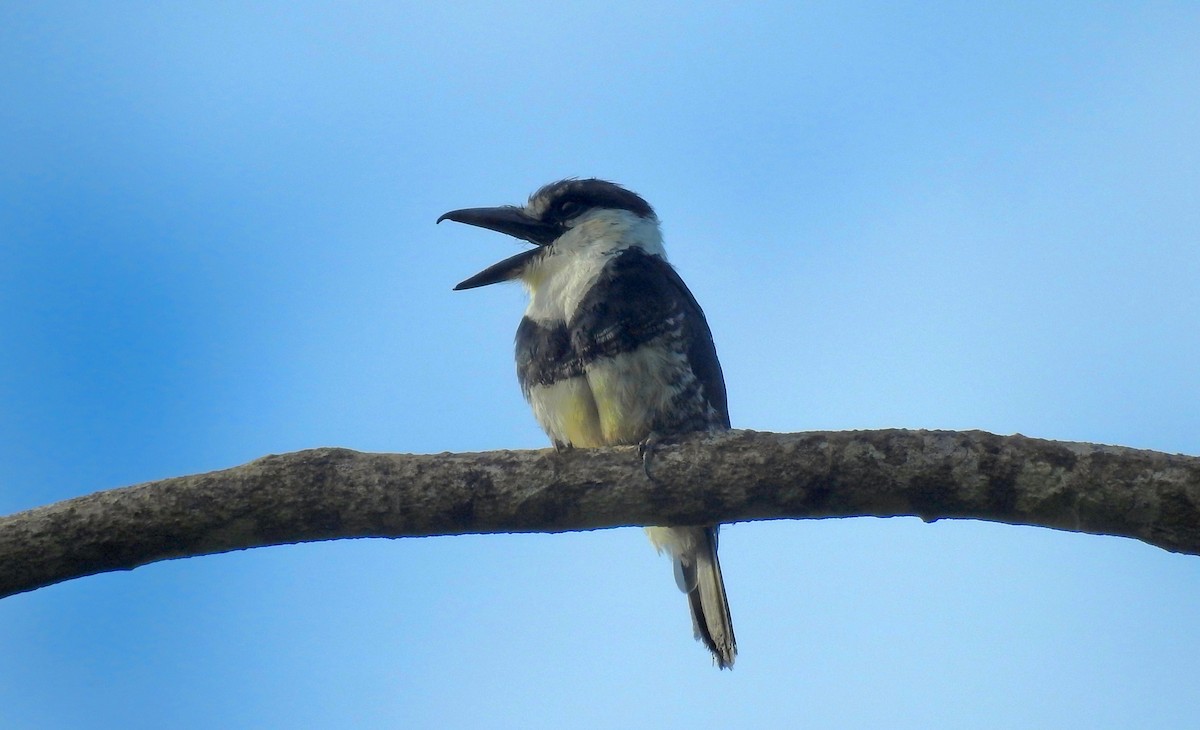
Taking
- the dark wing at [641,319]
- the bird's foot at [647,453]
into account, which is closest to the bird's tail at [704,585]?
the dark wing at [641,319]

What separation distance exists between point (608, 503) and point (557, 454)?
21cm

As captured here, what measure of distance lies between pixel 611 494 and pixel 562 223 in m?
2.10

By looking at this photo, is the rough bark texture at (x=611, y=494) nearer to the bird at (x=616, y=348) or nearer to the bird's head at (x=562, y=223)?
the bird at (x=616, y=348)

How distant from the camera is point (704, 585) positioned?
4516mm

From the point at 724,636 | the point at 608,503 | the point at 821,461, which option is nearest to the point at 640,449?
the point at 608,503

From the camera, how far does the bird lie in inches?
164

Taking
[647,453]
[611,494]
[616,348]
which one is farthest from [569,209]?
[611,494]

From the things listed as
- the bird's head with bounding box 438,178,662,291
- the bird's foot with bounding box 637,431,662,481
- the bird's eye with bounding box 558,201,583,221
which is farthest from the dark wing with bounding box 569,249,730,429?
the bird's foot with bounding box 637,431,662,481

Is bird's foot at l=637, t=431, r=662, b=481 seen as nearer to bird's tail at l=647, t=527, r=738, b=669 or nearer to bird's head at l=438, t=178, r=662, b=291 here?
bird's tail at l=647, t=527, r=738, b=669

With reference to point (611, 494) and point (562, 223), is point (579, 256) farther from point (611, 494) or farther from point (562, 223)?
point (611, 494)

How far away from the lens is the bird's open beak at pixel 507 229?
496cm

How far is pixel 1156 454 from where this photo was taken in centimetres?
293

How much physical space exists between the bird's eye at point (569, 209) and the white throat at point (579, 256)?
0.15 feet

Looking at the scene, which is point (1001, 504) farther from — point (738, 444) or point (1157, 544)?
point (738, 444)
